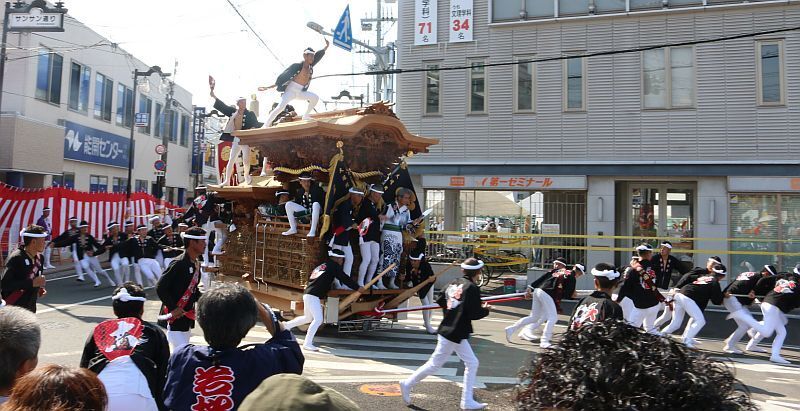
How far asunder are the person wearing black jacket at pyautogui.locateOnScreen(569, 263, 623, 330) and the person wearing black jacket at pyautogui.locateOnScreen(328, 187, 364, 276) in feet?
13.8

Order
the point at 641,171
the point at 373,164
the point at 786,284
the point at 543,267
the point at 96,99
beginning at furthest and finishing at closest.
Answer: the point at 96,99 → the point at 641,171 → the point at 543,267 → the point at 373,164 → the point at 786,284

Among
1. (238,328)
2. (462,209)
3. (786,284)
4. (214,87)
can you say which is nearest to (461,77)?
(462,209)

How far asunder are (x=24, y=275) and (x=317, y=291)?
3714 millimetres

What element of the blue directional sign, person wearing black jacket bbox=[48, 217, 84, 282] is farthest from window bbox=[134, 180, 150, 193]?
the blue directional sign

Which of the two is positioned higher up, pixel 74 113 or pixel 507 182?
pixel 74 113

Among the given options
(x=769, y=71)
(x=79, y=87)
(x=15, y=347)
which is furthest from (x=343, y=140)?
(x=79, y=87)

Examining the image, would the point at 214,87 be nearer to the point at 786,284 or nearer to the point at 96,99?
the point at 786,284

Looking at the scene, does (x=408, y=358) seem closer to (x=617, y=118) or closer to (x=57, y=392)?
(x=57, y=392)

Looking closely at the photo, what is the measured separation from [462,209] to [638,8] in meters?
8.43

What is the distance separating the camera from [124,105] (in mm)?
29766

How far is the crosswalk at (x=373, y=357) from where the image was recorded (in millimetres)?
7059

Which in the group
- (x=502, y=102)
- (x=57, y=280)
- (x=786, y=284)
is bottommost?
(x=57, y=280)

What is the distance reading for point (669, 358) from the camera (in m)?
1.42

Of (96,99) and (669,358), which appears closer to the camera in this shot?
(669,358)
